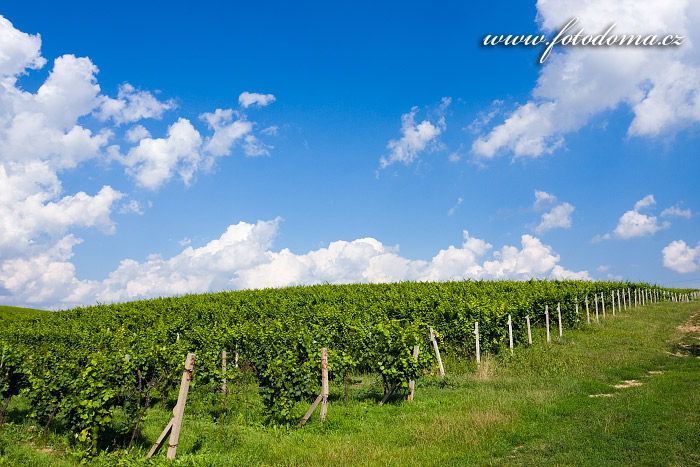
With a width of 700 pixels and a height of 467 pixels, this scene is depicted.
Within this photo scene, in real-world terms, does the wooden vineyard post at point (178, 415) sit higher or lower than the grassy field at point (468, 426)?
higher

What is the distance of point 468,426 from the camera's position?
9.78 m

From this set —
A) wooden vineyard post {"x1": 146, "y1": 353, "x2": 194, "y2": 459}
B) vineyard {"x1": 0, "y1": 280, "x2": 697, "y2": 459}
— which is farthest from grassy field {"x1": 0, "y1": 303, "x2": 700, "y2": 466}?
vineyard {"x1": 0, "y1": 280, "x2": 697, "y2": 459}

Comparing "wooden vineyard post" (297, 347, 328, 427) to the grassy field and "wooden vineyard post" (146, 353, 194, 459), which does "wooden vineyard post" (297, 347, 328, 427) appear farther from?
"wooden vineyard post" (146, 353, 194, 459)

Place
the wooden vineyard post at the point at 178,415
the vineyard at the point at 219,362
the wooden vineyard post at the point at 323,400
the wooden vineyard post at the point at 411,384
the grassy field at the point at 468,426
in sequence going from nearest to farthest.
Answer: the wooden vineyard post at the point at 178,415 < the grassy field at the point at 468,426 < the vineyard at the point at 219,362 < the wooden vineyard post at the point at 323,400 < the wooden vineyard post at the point at 411,384

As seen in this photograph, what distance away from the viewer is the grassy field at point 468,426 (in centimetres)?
835

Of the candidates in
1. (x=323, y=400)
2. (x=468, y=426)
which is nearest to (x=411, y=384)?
(x=468, y=426)

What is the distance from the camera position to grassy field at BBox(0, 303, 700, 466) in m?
8.35

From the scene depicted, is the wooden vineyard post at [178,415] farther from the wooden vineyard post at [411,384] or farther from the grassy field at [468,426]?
the wooden vineyard post at [411,384]

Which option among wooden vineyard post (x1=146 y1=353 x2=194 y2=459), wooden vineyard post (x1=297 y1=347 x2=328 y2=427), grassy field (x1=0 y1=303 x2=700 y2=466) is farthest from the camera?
wooden vineyard post (x1=297 y1=347 x2=328 y2=427)

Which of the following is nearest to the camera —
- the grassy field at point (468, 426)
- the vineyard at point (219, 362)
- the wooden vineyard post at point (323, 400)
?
the grassy field at point (468, 426)

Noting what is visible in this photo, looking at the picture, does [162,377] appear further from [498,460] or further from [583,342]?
[583,342]

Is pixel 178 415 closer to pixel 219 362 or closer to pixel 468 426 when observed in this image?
pixel 468 426

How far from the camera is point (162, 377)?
10742 millimetres

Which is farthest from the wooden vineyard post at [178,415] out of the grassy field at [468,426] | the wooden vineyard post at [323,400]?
the wooden vineyard post at [323,400]
